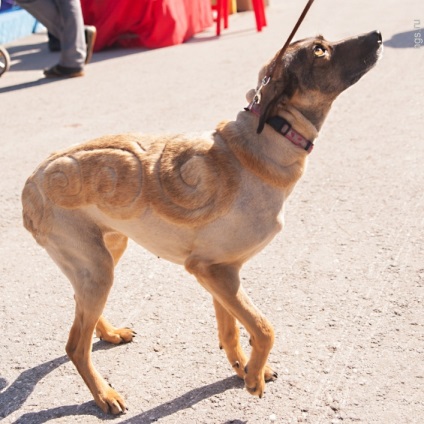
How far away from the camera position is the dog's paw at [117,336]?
4043 mm

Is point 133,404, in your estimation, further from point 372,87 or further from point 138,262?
point 372,87

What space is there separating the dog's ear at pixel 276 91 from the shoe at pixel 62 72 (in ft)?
24.9

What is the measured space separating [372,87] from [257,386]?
620 cm

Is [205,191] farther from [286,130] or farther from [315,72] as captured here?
[315,72]

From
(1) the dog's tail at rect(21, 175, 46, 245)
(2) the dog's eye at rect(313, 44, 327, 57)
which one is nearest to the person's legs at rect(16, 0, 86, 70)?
(1) the dog's tail at rect(21, 175, 46, 245)

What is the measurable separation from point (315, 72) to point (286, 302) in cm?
160

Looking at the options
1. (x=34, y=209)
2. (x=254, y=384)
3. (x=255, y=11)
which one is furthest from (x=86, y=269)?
(x=255, y=11)

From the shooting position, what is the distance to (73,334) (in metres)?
3.56

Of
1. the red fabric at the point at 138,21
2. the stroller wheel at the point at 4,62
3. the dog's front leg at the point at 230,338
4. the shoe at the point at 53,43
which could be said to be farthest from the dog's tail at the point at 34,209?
the shoe at the point at 53,43

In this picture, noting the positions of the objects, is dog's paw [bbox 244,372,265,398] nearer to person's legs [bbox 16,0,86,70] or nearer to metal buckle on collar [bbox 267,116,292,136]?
metal buckle on collar [bbox 267,116,292,136]


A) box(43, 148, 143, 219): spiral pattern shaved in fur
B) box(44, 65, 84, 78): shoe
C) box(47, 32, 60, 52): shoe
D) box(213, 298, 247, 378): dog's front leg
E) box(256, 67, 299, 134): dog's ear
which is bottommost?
box(47, 32, 60, 52): shoe

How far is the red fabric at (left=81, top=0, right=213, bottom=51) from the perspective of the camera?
11.8m

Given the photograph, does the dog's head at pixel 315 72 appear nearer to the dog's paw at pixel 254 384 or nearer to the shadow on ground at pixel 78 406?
the dog's paw at pixel 254 384

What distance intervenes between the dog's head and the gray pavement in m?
1.27
